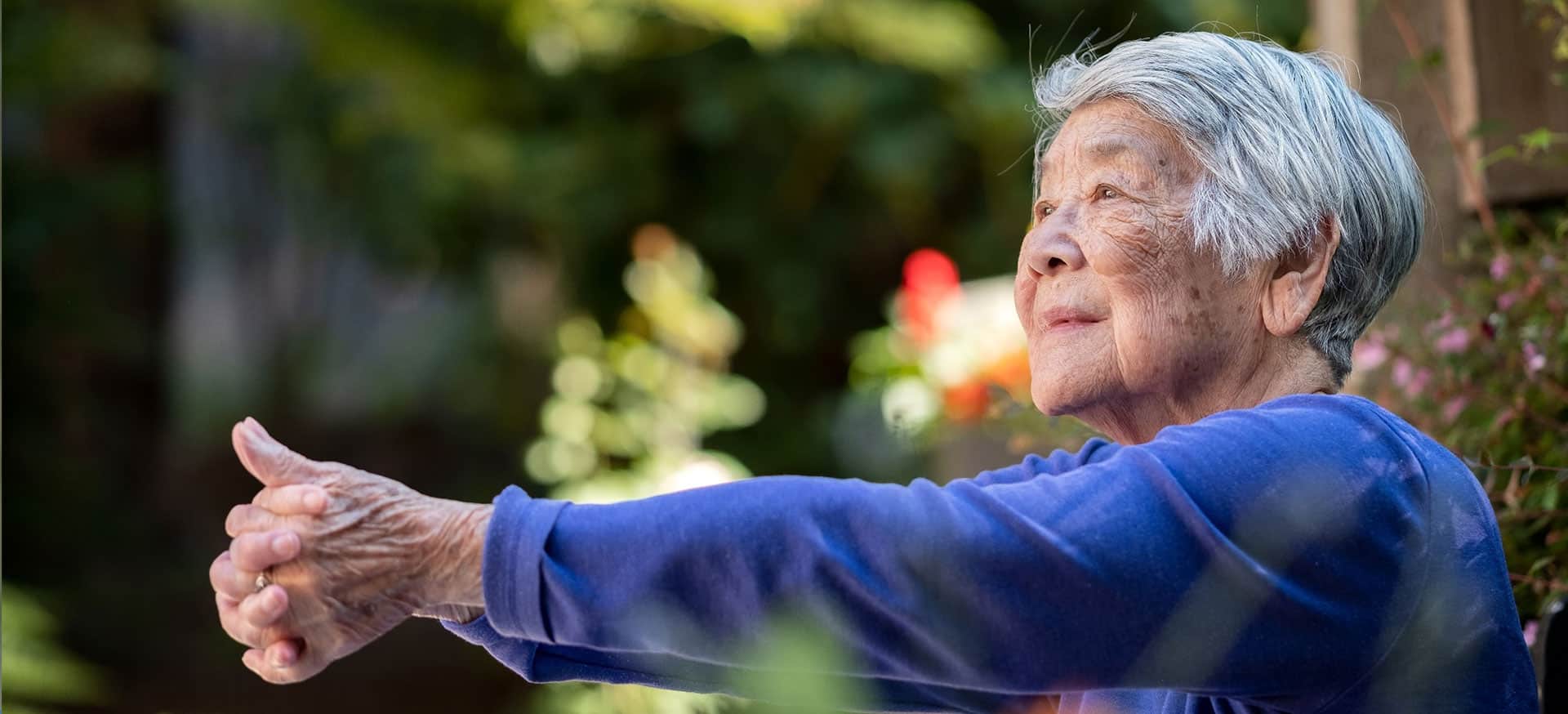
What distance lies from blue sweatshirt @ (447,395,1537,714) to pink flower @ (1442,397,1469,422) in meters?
1.02

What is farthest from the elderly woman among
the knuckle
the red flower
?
the red flower

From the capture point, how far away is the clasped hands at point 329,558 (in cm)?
97

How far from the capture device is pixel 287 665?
1002mm

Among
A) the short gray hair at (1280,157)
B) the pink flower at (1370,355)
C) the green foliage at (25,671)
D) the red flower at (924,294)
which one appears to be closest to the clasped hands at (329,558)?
the short gray hair at (1280,157)

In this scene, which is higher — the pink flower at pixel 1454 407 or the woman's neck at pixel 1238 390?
the woman's neck at pixel 1238 390

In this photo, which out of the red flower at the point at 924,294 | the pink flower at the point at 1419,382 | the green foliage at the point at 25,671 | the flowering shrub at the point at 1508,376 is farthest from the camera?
the red flower at the point at 924,294

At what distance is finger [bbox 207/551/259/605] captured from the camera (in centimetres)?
99

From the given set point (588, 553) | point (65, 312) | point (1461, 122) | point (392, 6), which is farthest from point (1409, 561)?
point (65, 312)

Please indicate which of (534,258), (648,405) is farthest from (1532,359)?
(534,258)

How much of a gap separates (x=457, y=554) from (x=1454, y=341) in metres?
1.67

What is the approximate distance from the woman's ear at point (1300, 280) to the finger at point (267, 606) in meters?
0.91

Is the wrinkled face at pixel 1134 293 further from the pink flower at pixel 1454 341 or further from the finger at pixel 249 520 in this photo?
the pink flower at pixel 1454 341

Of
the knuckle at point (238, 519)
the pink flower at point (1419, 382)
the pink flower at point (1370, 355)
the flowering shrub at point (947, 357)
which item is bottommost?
the pink flower at point (1419, 382)

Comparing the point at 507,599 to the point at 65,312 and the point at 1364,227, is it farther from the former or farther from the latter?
the point at 65,312
